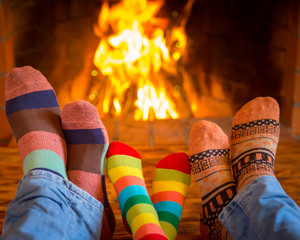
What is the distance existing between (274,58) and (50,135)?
3.43ft

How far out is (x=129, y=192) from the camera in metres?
0.93

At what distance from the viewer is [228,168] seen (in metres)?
1.03

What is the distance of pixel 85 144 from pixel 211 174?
310 mm

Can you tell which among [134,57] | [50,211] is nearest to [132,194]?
[50,211]

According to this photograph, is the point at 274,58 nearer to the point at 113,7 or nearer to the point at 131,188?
the point at 113,7

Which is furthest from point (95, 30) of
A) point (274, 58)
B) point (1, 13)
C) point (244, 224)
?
point (244, 224)

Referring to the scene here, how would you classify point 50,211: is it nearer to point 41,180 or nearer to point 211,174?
point 41,180

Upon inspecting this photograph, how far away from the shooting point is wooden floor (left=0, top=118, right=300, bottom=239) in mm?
1076

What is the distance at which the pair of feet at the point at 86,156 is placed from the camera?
902 mm

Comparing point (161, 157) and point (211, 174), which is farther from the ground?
point (211, 174)

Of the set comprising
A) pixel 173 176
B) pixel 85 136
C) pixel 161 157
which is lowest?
pixel 161 157

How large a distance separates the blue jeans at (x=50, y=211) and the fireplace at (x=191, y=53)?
0.78 m

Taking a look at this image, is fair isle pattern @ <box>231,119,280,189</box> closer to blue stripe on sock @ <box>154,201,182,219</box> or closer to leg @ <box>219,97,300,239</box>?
leg @ <box>219,97,300,239</box>

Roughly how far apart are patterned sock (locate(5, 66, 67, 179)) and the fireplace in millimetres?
432
